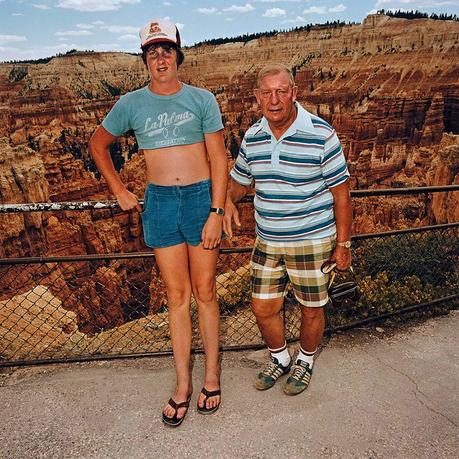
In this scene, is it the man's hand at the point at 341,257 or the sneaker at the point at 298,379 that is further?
the sneaker at the point at 298,379

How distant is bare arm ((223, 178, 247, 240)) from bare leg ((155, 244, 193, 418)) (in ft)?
0.84

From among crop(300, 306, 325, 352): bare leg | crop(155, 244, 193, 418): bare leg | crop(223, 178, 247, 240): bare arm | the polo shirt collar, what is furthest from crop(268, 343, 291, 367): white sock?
the polo shirt collar

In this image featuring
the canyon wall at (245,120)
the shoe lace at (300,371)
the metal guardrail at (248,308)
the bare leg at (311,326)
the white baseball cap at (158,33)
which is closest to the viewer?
the white baseball cap at (158,33)

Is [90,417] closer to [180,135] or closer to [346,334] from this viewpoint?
[180,135]

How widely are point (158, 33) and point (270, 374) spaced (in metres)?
1.99

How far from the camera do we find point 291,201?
220 centimetres

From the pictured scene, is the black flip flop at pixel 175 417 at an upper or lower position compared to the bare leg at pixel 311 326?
lower

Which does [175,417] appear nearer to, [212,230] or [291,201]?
[212,230]

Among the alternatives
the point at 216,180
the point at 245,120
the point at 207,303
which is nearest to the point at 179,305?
the point at 207,303

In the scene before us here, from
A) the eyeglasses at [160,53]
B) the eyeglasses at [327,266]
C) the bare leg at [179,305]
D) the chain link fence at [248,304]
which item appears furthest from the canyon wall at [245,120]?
the eyeglasses at [327,266]

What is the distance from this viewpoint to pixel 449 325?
11.3ft

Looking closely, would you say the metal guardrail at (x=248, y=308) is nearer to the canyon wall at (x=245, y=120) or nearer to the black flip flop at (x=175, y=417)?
the black flip flop at (x=175, y=417)

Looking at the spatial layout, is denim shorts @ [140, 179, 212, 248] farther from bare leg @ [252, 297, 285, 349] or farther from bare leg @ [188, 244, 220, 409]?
bare leg @ [252, 297, 285, 349]

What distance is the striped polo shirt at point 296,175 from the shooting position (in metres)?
2.12
